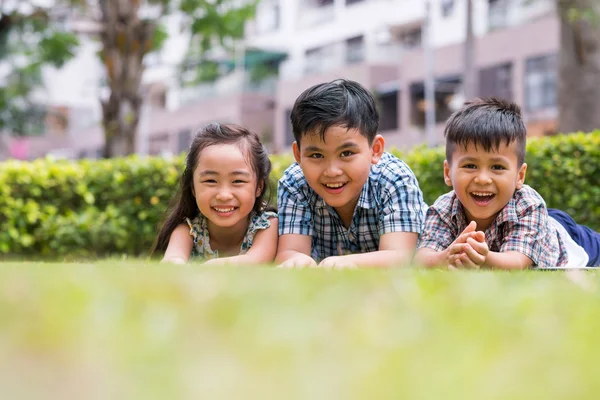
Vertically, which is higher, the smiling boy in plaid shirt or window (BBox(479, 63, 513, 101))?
window (BBox(479, 63, 513, 101))

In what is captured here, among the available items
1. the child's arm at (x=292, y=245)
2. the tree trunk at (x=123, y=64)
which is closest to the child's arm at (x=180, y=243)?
the child's arm at (x=292, y=245)

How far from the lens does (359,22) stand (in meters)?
37.3

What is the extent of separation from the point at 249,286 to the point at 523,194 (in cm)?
291

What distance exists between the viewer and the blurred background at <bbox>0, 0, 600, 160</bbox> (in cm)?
1178

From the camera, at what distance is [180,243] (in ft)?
15.6

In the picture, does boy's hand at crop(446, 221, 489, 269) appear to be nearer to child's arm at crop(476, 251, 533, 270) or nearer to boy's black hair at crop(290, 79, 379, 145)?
child's arm at crop(476, 251, 533, 270)

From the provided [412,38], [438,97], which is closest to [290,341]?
[438,97]

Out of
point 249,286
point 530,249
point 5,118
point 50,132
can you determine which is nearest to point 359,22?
point 5,118

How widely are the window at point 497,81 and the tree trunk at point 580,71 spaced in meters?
19.0

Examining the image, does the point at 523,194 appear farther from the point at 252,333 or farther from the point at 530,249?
the point at 252,333

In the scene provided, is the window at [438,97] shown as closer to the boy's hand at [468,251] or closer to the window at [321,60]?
the window at [321,60]

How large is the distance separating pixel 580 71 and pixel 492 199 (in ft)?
23.8

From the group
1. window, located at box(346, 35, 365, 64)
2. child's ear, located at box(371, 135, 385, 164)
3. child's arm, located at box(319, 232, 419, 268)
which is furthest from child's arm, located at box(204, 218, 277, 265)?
window, located at box(346, 35, 365, 64)

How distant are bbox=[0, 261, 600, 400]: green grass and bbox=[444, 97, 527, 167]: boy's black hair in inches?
95.9
